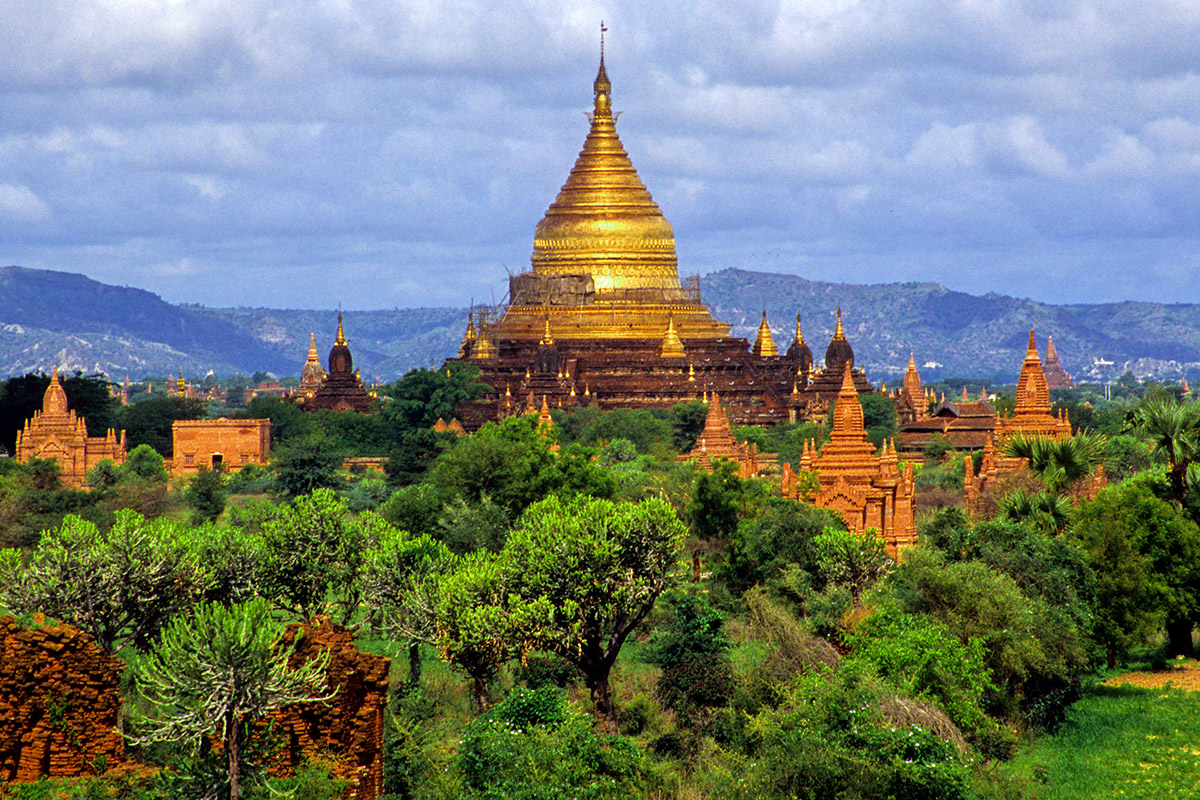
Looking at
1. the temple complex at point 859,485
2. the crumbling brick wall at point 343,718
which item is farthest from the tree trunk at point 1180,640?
the crumbling brick wall at point 343,718

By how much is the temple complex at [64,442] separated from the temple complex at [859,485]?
2968cm

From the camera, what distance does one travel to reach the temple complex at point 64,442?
250 ft

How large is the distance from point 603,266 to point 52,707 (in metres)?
86.6

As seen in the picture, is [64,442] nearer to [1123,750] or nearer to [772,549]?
[772,549]

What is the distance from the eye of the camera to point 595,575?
36.9 m

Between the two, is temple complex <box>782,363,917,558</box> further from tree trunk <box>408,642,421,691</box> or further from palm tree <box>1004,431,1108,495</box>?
tree trunk <box>408,642,421,691</box>

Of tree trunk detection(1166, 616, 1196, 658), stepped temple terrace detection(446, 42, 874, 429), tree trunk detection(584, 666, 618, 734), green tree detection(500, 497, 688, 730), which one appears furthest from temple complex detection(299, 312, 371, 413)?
tree trunk detection(584, 666, 618, 734)

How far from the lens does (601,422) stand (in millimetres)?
87250


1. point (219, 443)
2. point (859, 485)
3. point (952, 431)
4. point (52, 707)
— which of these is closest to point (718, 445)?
point (859, 485)

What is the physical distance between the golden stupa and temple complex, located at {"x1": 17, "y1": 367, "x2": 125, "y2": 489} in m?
32.5

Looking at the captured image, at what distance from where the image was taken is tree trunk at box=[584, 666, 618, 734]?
35219mm

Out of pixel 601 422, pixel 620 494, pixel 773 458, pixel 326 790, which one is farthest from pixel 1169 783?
pixel 601 422

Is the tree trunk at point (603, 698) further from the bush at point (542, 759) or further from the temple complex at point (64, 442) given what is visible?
the temple complex at point (64, 442)

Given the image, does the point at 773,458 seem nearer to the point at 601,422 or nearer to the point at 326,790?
the point at 601,422
